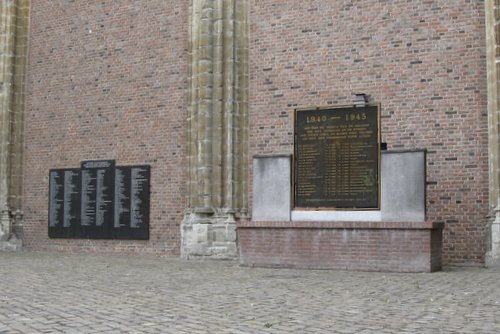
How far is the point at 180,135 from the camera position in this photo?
1495 cm

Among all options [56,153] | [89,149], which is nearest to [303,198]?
[89,149]

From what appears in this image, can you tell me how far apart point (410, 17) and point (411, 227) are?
4735 mm

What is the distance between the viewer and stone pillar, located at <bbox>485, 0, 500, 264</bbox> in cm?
1172

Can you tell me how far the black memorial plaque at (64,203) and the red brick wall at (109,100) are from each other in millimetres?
→ 226

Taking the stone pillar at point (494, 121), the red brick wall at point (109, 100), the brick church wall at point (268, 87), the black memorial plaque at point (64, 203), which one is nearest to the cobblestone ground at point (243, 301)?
the stone pillar at point (494, 121)

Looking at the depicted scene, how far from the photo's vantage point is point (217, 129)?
46.6ft

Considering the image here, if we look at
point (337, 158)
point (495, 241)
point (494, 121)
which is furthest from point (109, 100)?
point (495, 241)

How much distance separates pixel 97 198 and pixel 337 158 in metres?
6.95

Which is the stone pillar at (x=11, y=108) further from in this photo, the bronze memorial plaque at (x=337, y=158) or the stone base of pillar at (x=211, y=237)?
the bronze memorial plaque at (x=337, y=158)

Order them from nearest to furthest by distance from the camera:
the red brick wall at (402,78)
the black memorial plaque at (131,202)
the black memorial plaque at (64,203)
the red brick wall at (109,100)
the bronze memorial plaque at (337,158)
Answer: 1. the bronze memorial plaque at (337,158)
2. the red brick wall at (402,78)
3. the red brick wall at (109,100)
4. the black memorial plaque at (131,202)
5. the black memorial plaque at (64,203)

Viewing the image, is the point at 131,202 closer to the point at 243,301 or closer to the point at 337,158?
the point at 337,158

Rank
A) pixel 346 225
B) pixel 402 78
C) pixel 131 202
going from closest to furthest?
pixel 346 225 → pixel 402 78 → pixel 131 202

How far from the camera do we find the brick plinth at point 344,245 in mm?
10570

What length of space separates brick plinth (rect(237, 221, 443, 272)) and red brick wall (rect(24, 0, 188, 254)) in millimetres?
3576
